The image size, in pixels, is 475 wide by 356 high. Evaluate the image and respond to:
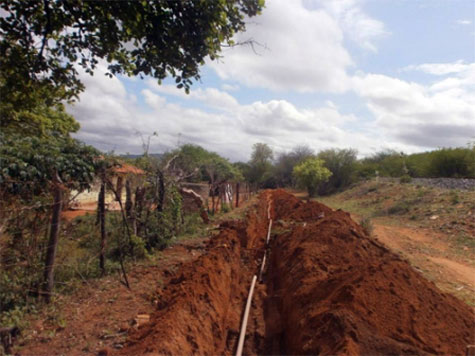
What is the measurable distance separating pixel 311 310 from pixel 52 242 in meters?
3.81

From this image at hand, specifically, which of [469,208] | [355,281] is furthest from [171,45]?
[469,208]

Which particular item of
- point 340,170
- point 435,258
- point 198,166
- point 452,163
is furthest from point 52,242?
point 340,170

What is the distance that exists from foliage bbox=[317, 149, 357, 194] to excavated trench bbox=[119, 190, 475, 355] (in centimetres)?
2908

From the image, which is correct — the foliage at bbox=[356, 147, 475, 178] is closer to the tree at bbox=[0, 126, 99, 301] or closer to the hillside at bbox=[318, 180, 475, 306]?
the hillside at bbox=[318, 180, 475, 306]

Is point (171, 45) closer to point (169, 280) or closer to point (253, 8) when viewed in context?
point (253, 8)

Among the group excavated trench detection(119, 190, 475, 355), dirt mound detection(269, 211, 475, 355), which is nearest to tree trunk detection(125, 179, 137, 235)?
excavated trench detection(119, 190, 475, 355)

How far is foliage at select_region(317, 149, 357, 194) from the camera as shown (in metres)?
35.6

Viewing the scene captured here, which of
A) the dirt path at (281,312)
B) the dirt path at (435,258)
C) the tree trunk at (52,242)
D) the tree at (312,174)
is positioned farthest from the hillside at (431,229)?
the tree at (312,174)

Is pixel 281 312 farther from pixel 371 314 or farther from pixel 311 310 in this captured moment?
pixel 371 314

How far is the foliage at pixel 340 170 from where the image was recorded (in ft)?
117

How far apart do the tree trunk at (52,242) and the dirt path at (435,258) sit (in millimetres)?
6779

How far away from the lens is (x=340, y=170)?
36250mm

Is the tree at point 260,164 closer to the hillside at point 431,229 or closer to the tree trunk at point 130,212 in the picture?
the hillside at point 431,229

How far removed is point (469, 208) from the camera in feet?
48.5
